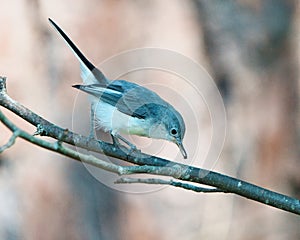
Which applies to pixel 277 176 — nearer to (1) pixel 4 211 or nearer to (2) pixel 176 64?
(2) pixel 176 64

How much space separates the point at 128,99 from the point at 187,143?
125 centimetres

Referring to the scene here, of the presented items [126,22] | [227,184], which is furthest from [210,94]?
[227,184]

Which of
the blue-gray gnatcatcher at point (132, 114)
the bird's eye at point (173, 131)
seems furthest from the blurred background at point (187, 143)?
the bird's eye at point (173, 131)

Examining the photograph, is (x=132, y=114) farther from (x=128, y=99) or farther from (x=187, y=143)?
(x=187, y=143)

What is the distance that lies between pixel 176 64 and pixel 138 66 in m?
0.31

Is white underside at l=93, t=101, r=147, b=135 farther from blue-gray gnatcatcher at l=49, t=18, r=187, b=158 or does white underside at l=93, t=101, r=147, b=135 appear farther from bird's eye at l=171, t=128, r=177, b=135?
bird's eye at l=171, t=128, r=177, b=135

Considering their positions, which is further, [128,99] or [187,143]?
[187,143]

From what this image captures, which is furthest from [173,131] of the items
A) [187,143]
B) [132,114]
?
[187,143]

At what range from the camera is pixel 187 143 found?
3967 millimetres

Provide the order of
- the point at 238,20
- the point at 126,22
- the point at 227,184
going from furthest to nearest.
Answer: the point at 238,20, the point at 126,22, the point at 227,184

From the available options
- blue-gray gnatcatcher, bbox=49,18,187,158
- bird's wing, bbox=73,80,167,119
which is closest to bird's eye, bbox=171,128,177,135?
blue-gray gnatcatcher, bbox=49,18,187,158

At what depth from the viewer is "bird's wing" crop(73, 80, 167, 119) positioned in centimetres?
275

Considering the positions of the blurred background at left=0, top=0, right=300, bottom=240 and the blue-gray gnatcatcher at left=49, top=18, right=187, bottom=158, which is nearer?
the blue-gray gnatcatcher at left=49, top=18, right=187, bottom=158

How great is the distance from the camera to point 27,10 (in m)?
4.14
